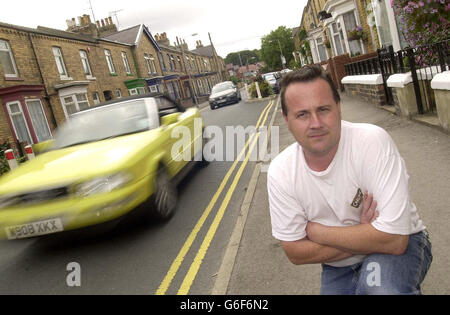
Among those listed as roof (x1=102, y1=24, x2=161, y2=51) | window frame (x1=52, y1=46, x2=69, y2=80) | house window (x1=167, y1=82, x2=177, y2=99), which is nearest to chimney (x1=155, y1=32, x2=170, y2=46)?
house window (x1=167, y1=82, x2=177, y2=99)

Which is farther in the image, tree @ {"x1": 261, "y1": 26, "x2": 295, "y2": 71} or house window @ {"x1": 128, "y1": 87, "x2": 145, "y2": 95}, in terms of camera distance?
tree @ {"x1": 261, "y1": 26, "x2": 295, "y2": 71}

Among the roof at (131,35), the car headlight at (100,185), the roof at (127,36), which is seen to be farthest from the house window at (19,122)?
the roof at (127,36)

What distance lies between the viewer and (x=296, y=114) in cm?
193

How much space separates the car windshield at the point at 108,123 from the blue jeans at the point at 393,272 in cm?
422

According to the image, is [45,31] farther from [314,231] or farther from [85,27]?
[314,231]

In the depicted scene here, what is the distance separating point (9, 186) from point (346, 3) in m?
21.1

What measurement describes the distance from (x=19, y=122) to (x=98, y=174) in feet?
54.2

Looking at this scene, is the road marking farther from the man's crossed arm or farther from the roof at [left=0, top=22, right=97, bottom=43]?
the roof at [left=0, top=22, right=97, bottom=43]

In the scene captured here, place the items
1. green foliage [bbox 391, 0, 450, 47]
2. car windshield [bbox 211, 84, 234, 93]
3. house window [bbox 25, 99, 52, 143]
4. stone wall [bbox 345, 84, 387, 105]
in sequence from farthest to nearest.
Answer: car windshield [bbox 211, 84, 234, 93]
house window [bbox 25, 99, 52, 143]
stone wall [bbox 345, 84, 387, 105]
green foliage [bbox 391, 0, 450, 47]

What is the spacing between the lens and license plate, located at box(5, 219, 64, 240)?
4066 mm

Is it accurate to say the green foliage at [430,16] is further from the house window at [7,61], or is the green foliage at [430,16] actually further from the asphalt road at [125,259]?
the house window at [7,61]

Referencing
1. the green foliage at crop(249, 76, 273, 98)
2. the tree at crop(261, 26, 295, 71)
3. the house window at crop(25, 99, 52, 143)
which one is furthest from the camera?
the tree at crop(261, 26, 295, 71)

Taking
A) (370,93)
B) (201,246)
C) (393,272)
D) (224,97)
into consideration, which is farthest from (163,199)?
(224,97)

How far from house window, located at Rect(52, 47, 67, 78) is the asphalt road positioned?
19964 mm
